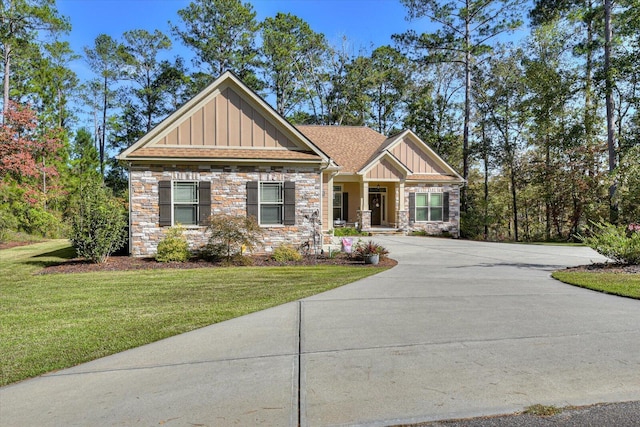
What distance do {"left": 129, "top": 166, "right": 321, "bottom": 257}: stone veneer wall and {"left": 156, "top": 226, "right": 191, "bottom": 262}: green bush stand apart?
0.60 m

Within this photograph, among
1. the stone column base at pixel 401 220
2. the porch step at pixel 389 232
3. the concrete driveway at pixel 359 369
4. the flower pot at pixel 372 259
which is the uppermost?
the stone column base at pixel 401 220

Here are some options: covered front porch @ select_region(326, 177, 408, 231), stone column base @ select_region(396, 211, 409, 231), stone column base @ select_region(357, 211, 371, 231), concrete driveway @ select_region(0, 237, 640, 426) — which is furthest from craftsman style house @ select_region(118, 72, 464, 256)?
stone column base @ select_region(396, 211, 409, 231)

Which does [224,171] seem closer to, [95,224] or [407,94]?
[95,224]

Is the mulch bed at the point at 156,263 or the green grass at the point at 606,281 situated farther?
the mulch bed at the point at 156,263

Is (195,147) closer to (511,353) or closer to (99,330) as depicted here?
(99,330)

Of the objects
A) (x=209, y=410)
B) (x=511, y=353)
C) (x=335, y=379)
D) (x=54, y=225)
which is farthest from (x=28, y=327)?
(x=54, y=225)

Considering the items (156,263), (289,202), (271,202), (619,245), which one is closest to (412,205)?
(289,202)

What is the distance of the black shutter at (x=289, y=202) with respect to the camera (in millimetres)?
12578

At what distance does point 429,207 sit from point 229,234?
13.5 metres

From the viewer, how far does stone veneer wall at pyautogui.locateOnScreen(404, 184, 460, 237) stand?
68.9ft

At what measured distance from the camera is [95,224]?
34.9ft

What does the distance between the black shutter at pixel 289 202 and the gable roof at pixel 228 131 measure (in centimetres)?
86

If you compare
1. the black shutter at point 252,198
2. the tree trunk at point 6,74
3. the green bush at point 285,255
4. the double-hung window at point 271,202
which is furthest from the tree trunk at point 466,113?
the tree trunk at point 6,74

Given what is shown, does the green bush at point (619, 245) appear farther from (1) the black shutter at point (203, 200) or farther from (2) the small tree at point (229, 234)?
(1) the black shutter at point (203, 200)
